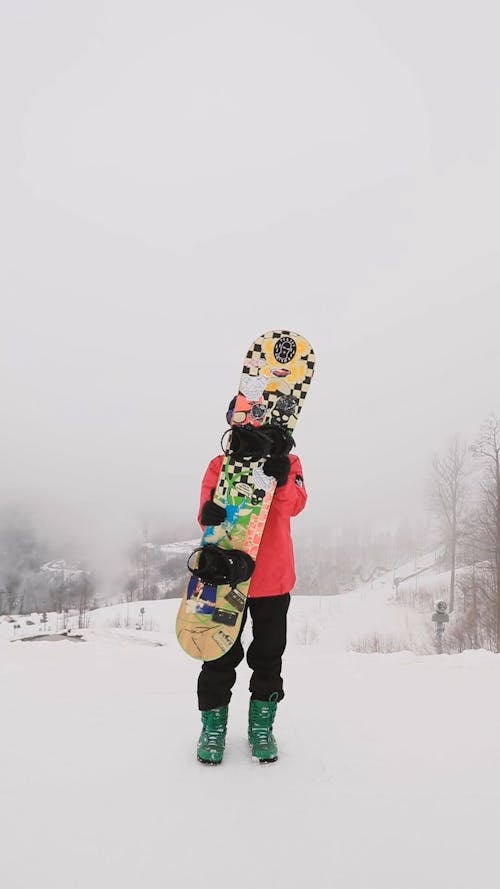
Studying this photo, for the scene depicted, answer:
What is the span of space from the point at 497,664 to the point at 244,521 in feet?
10.8

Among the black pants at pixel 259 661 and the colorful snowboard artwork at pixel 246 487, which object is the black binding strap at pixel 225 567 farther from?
the black pants at pixel 259 661

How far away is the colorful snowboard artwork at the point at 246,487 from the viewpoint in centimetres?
269

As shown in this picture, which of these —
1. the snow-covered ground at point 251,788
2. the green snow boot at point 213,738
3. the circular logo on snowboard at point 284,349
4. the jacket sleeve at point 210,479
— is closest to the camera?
the snow-covered ground at point 251,788

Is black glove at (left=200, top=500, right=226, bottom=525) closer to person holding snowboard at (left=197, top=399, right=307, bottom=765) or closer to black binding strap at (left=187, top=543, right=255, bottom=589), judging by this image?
person holding snowboard at (left=197, top=399, right=307, bottom=765)

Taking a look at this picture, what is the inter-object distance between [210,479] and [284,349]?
1.00 metres

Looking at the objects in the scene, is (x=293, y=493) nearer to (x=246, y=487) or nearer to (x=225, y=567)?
(x=246, y=487)

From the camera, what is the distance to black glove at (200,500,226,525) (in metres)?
2.83

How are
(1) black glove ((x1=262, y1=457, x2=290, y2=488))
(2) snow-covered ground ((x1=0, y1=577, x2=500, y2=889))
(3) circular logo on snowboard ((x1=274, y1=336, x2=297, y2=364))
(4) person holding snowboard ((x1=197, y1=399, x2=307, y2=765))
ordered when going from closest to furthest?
(2) snow-covered ground ((x1=0, y1=577, x2=500, y2=889))
(4) person holding snowboard ((x1=197, y1=399, x2=307, y2=765))
(1) black glove ((x1=262, y1=457, x2=290, y2=488))
(3) circular logo on snowboard ((x1=274, y1=336, x2=297, y2=364))

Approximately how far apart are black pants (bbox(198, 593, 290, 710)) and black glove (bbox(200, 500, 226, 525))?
48 centimetres

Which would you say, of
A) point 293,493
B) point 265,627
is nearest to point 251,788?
point 265,627

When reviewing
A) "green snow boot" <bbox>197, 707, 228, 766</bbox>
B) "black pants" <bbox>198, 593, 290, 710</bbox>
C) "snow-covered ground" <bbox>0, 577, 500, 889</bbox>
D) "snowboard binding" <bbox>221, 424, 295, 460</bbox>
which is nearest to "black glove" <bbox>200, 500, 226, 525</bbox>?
"snowboard binding" <bbox>221, 424, 295, 460</bbox>

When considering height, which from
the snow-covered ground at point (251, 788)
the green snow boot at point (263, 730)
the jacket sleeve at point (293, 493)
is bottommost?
the snow-covered ground at point (251, 788)

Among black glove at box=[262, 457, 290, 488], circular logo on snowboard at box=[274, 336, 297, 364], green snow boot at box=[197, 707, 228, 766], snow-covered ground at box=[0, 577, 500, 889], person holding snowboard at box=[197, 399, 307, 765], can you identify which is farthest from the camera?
circular logo on snowboard at box=[274, 336, 297, 364]

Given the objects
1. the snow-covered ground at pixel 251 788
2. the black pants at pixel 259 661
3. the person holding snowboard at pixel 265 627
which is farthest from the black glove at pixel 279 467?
the snow-covered ground at pixel 251 788
